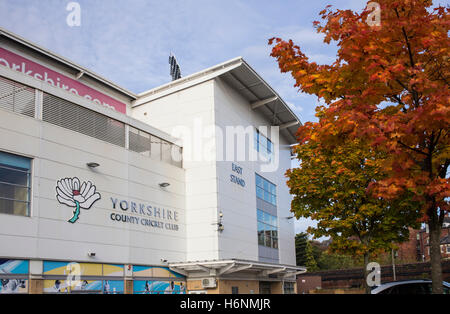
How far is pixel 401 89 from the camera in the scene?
9000 mm

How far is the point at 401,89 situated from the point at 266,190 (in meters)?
24.2

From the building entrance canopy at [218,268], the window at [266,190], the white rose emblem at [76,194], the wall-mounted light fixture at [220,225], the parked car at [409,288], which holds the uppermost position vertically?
the window at [266,190]

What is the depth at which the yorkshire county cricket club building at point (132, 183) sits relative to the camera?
53.5ft

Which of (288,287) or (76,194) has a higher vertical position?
(76,194)

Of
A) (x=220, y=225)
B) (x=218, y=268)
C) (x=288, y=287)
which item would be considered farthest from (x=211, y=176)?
(x=288, y=287)

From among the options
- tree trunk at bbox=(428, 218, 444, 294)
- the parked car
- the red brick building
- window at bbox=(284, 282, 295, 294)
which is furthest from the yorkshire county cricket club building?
the red brick building

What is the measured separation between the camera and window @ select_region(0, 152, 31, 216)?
1549 centimetres

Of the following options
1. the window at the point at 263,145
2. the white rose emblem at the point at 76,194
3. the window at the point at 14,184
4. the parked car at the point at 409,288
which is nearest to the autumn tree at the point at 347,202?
the parked car at the point at 409,288

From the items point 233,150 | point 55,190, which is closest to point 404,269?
point 233,150

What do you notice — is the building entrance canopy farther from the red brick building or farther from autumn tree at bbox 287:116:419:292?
the red brick building

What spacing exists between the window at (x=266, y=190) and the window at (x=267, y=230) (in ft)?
3.75

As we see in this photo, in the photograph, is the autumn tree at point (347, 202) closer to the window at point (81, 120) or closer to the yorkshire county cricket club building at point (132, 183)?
the yorkshire county cricket club building at point (132, 183)

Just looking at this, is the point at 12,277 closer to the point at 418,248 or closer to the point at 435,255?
the point at 435,255
